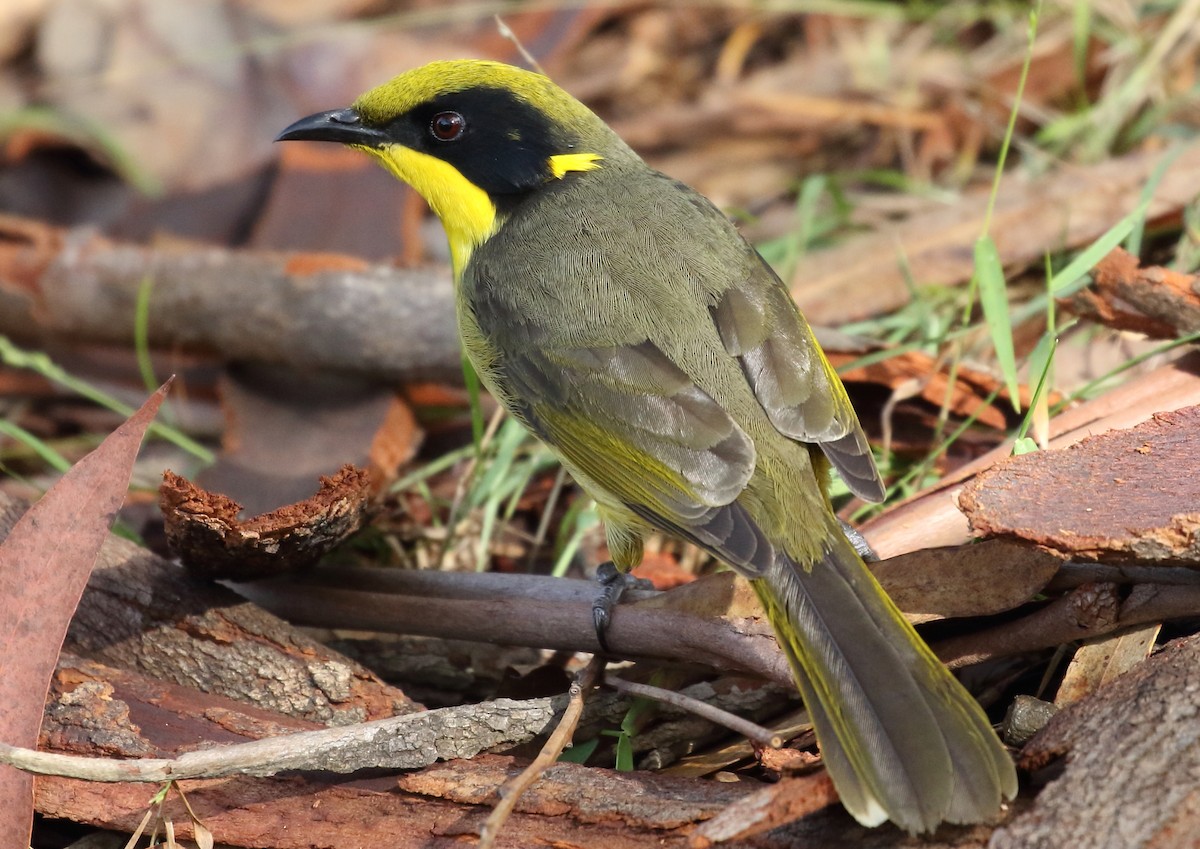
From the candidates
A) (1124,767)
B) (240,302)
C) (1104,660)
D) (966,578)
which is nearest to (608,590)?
(966,578)

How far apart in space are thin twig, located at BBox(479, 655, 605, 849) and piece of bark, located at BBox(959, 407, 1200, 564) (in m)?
0.96

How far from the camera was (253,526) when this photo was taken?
3127 millimetres

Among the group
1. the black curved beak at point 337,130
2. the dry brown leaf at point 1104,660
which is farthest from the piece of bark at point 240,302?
the dry brown leaf at point 1104,660

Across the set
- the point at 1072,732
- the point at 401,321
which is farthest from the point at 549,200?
the point at 1072,732

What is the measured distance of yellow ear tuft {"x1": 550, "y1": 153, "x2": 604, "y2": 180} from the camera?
414 cm

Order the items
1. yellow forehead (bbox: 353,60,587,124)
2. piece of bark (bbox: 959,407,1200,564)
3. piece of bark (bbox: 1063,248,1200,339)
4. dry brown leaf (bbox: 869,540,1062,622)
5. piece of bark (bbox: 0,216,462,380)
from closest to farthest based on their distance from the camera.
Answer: piece of bark (bbox: 959,407,1200,564)
dry brown leaf (bbox: 869,540,1062,622)
piece of bark (bbox: 1063,248,1200,339)
yellow forehead (bbox: 353,60,587,124)
piece of bark (bbox: 0,216,462,380)

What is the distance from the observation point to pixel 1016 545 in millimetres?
2771

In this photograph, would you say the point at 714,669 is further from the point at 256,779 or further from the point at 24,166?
the point at 24,166

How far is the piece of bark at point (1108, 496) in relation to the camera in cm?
260

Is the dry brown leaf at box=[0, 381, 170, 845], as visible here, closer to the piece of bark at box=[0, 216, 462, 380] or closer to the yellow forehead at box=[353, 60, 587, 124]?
the yellow forehead at box=[353, 60, 587, 124]

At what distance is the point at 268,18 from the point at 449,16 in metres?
1.23

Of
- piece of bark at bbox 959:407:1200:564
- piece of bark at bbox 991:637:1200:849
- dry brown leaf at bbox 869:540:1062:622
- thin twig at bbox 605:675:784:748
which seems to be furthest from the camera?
dry brown leaf at bbox 869:540:1062:622

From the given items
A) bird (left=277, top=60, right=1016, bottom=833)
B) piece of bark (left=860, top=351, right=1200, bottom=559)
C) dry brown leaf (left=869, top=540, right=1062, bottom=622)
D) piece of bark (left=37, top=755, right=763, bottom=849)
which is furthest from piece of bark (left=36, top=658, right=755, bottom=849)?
piece of bark (left=860, top=351, right=1200, bottom=559)

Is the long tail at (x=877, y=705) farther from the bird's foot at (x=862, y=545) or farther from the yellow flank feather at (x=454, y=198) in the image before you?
the yellow flank feather at (x=454, y=198)
